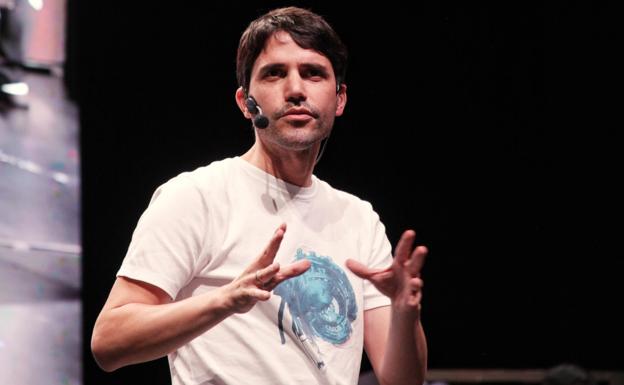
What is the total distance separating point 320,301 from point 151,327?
0.38m

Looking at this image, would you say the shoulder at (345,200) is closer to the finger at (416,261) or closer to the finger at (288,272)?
the finger at (416,261)

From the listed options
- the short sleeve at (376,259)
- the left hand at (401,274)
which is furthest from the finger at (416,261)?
the short sleeve at (376,259)

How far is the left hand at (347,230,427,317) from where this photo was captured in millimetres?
1569

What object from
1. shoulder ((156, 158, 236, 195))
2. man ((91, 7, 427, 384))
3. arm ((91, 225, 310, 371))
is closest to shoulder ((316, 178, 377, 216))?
man ((91, 7, 427, 384))

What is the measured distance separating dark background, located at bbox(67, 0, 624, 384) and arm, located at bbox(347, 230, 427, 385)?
78.7 inches

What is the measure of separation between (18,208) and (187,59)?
987 millimetres

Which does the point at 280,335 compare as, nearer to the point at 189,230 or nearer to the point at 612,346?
the point at 189,230

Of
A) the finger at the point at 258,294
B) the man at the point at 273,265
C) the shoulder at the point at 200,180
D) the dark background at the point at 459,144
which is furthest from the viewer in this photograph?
the dark background at the point at 459,144

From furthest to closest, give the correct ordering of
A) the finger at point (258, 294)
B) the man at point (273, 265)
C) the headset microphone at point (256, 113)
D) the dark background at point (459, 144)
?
the dark background at point (459, 144), the headset microphone at point (256, 113), the man at point (273, 265), the finger at point (258, 294)

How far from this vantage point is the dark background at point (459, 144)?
3762 millimetres

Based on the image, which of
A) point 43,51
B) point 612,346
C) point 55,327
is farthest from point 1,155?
point 612,346

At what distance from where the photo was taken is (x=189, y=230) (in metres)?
1.64

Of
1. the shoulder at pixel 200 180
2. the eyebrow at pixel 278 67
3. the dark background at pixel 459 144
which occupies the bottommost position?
the dark background at pixel 459 144

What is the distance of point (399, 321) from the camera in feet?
5.54
